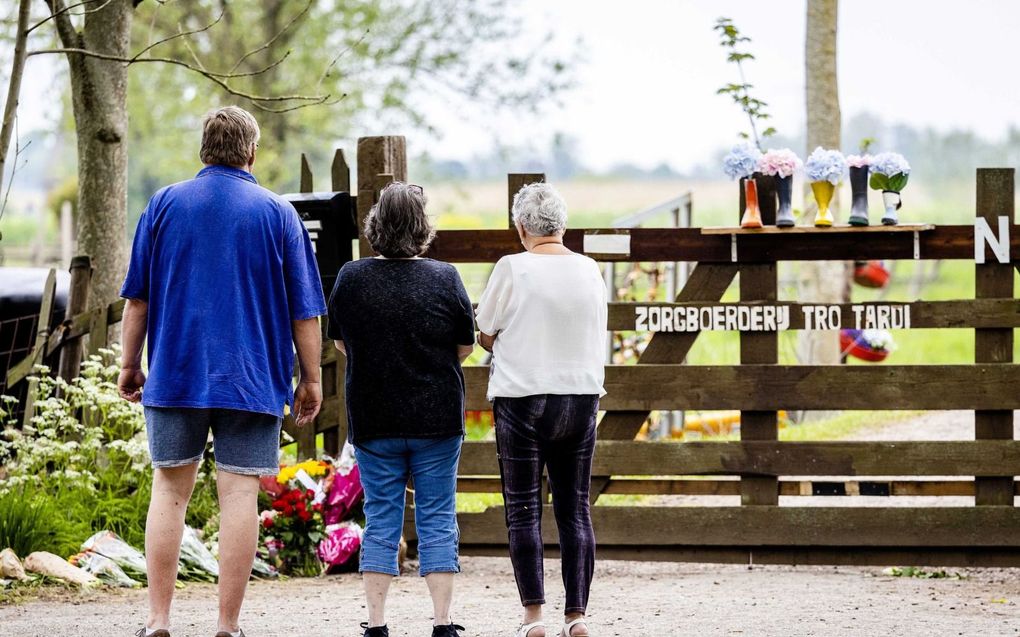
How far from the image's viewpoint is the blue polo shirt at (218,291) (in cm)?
427

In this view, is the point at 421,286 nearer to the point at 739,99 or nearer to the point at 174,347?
the point at 174,347

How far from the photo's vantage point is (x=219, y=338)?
4.27 metres

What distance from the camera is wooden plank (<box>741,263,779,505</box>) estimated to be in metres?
6.82

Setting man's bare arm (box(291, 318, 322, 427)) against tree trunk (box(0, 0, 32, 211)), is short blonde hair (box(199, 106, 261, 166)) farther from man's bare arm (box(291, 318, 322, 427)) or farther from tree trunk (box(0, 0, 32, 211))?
tree trunk (box(0, 0, 32, 211))

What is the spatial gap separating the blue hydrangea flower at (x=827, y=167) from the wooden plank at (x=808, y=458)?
1.43 metres

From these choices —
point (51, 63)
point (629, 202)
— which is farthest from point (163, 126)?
point (629, 202)

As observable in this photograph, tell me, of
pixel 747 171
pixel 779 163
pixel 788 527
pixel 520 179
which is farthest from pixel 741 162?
pixel 788 527

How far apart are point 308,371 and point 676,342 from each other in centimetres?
291

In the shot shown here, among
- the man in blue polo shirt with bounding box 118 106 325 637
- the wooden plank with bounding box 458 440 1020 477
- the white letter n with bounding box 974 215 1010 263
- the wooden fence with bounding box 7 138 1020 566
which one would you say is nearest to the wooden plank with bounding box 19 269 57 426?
the wooden fence with bounding box 7 138 1020 566

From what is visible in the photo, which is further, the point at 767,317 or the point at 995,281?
the point at 767,317

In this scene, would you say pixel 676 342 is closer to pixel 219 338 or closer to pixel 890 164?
pixel 890 164

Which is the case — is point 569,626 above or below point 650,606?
above

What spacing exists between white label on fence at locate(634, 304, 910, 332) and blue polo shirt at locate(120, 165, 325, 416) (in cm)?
286

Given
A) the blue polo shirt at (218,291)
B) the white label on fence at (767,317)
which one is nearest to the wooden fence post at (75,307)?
the white label on fence at (767,317)
